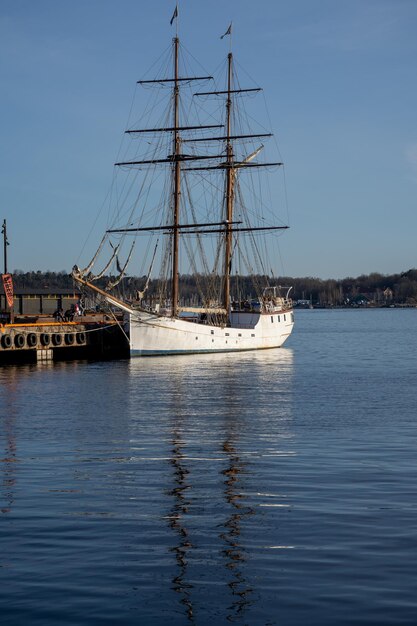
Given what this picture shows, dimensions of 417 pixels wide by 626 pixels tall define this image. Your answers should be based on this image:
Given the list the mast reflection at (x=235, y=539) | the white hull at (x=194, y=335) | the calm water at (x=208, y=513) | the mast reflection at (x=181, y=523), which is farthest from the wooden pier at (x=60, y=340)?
the mast reflection at (x=235, y=539)

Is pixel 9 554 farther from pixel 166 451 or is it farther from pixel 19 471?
pixel 166 451

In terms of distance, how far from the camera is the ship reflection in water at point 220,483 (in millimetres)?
14625

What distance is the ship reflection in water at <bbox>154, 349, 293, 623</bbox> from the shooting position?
1462 cm

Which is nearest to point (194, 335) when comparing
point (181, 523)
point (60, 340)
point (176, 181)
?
point (60, 340)

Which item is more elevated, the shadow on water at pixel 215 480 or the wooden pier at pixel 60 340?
the wooden pier at pixel 60 340

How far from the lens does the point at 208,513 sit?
1922 centimetres

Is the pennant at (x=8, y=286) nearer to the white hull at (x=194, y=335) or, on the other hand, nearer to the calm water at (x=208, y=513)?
the white hull at (x=194, y=335)

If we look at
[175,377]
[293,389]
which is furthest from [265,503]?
[175,377]

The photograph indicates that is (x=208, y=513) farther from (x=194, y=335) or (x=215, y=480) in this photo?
(x=194, y=335)

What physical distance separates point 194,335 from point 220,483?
56898 mm

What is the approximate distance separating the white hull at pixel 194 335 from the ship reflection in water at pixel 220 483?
25620 mm

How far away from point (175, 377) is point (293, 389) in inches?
362

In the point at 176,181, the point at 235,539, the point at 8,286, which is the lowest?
the point at 235,539

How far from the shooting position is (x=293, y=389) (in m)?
48.8
